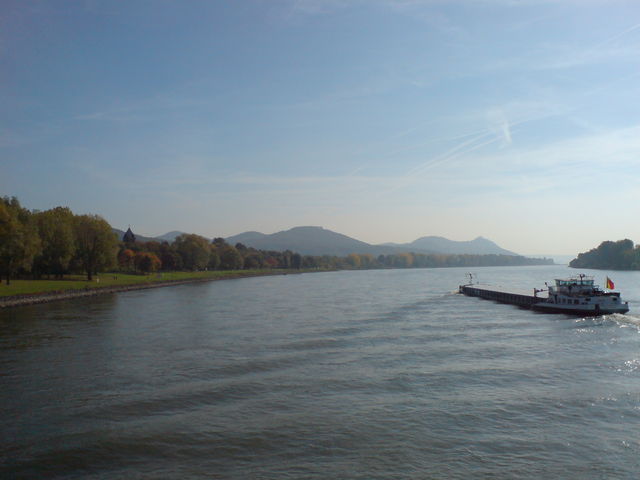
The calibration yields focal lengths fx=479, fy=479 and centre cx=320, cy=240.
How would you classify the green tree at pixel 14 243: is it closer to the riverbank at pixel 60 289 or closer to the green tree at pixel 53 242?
the riverbank at pixel 60 289

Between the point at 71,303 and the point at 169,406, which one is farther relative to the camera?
the point at 71,303

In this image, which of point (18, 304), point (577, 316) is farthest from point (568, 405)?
point (18, 304)

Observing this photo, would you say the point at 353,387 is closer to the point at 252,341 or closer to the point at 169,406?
the point at 169,406

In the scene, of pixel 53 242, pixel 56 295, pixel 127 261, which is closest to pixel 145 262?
pixel 127 261

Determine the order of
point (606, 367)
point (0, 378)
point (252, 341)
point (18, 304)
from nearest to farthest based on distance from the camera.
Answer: point (0, 378), point (606, 367), point (252, 341), point (18, 304)

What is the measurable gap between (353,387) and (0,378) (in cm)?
1982

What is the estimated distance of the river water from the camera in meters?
16.3

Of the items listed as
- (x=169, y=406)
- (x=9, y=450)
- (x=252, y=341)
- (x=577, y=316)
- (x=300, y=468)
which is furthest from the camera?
(x=577, y=316)

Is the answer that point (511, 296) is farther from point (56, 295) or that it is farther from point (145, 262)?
point (145, 262)

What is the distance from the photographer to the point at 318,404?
72.6 ft

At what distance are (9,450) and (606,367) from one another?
3225cm

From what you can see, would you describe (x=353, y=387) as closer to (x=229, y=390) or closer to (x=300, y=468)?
(x=229, y=390)

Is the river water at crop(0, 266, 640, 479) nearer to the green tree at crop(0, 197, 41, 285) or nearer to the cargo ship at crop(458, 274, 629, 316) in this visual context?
the cargo ship at crop(458, 274, 629, 316)

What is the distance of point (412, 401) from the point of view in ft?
74.2
